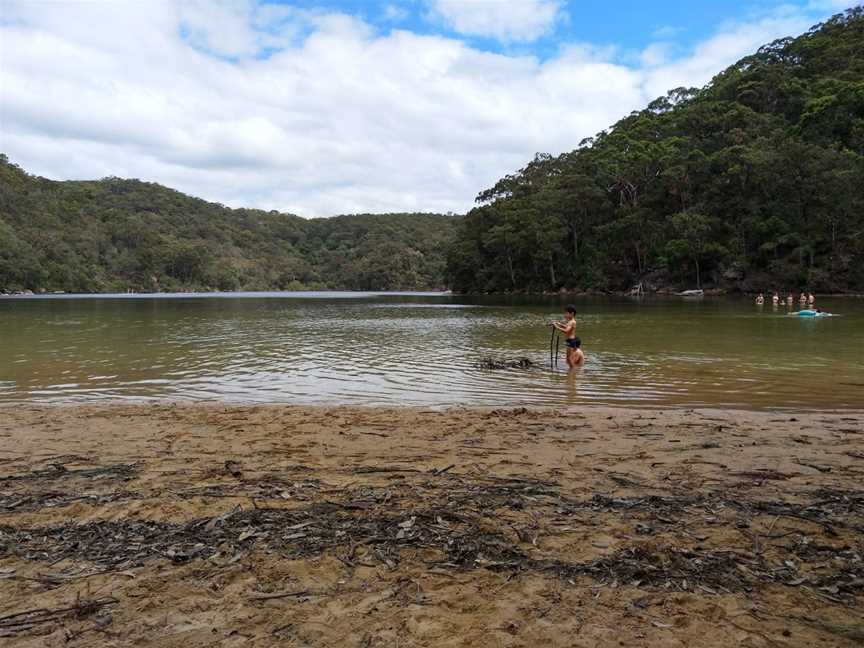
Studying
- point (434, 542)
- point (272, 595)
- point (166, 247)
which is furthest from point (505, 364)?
point (166, 247)

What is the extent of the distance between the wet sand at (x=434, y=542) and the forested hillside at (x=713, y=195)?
65.6 metres

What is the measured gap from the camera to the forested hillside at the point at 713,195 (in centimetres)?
6184

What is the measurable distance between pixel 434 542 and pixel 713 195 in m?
79.5

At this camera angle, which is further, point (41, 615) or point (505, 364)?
point (505, 364)

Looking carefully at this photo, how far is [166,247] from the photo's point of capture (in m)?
148

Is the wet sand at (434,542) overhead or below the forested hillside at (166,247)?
below

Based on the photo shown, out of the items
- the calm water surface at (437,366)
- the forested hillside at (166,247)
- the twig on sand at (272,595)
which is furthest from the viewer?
the forested hillside at (166,247)

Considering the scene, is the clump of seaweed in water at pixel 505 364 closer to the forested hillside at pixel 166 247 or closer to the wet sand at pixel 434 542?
the wet sand at pixel 434 542

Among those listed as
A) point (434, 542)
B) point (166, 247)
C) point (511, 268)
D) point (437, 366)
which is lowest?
point (437, 366)

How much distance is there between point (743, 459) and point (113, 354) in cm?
1850

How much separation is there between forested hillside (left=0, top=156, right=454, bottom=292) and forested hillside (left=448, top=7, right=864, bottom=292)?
4543 cm

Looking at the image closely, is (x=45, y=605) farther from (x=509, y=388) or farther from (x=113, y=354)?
(x=113, y=354)

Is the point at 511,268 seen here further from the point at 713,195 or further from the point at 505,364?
the point at 505,364

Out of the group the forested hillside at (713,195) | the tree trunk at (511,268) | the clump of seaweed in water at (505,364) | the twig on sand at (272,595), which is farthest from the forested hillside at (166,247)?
the twig on sand at (272,595)
